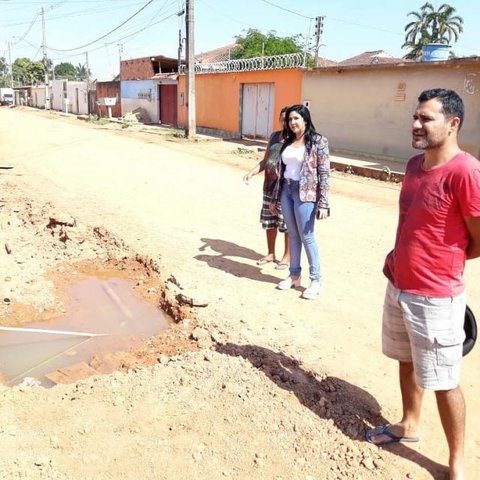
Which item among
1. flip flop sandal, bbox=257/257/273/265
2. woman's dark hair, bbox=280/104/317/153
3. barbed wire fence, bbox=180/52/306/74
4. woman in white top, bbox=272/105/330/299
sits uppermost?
barbed wire fence, bbox=180/52/306/74

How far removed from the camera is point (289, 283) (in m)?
4.59

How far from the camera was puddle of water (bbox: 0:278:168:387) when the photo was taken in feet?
12.5

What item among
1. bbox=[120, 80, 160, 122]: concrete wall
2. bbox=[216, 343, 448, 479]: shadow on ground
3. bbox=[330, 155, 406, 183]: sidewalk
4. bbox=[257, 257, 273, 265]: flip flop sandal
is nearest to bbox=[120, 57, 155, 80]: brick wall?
bbox=[120, 80, 160, 122]: concrete wall

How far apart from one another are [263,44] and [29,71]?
2364 inches

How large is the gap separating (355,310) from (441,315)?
211 cm

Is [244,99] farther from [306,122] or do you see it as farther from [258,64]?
[306,122]

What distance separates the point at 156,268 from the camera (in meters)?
5.33

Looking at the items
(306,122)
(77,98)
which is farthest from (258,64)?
(77,98)

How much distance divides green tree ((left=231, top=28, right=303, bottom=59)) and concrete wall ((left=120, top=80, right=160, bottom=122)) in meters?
8.58

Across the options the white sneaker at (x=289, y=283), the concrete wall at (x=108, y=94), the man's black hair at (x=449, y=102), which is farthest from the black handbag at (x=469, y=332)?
the concrete wall at (x=108, y=94)

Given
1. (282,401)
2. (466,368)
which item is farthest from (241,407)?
(466,368)

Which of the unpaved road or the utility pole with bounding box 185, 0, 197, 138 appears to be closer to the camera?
the unpaved road

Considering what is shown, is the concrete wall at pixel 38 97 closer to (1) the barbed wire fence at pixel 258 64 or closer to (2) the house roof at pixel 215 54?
(2) the house roof at pixel 215 54

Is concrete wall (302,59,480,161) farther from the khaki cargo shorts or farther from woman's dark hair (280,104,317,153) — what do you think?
the khaki cargo shorts
